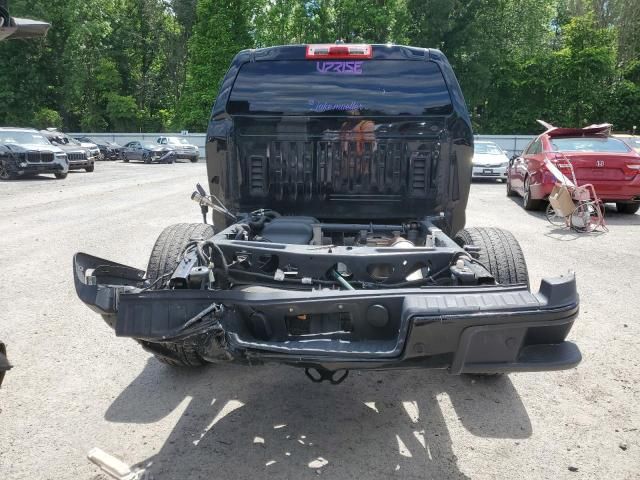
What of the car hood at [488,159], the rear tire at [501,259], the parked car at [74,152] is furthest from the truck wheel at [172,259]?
the parked car at [74,152]

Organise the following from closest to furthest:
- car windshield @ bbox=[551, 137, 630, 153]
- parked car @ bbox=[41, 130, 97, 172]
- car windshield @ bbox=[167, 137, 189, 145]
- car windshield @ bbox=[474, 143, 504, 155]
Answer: car windshield @ bbox=[551, 137, 630, 153] → car windshield @ bbox=[474, 143, 504, 155] → parked car @ bbox=[41, 130, 97, 172] → car windshield @ bbox=[167, 137, 189, 145]

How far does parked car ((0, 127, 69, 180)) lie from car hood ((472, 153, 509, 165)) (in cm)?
1378

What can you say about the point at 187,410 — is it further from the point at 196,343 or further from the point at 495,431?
the point at 495,431

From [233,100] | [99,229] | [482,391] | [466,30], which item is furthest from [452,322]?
[466,30]

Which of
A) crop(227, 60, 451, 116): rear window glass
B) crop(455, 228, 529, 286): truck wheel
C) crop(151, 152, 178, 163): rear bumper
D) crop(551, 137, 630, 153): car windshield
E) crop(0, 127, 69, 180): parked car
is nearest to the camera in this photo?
crop(455, 228, 529, 286): truck wheel

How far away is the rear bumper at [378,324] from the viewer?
2469 mm

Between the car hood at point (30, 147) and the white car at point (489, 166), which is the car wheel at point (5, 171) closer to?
the car hood at point (30, 147)

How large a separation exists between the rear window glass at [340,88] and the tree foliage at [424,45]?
36430 mm

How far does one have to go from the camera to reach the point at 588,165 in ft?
33.6

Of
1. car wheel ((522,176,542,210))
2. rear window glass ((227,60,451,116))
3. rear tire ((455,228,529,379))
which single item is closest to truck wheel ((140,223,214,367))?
rear window glass ((227,60,451,116))

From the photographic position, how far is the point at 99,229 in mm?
9336

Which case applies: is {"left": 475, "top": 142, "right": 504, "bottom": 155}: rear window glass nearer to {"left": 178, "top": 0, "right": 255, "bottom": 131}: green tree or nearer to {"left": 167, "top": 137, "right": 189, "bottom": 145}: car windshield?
{"left": 167, "top": 137, "right": 189, "bottom": 145}: car windshield

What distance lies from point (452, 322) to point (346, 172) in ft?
8.02

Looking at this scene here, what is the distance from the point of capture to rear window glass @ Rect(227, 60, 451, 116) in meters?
4.35
